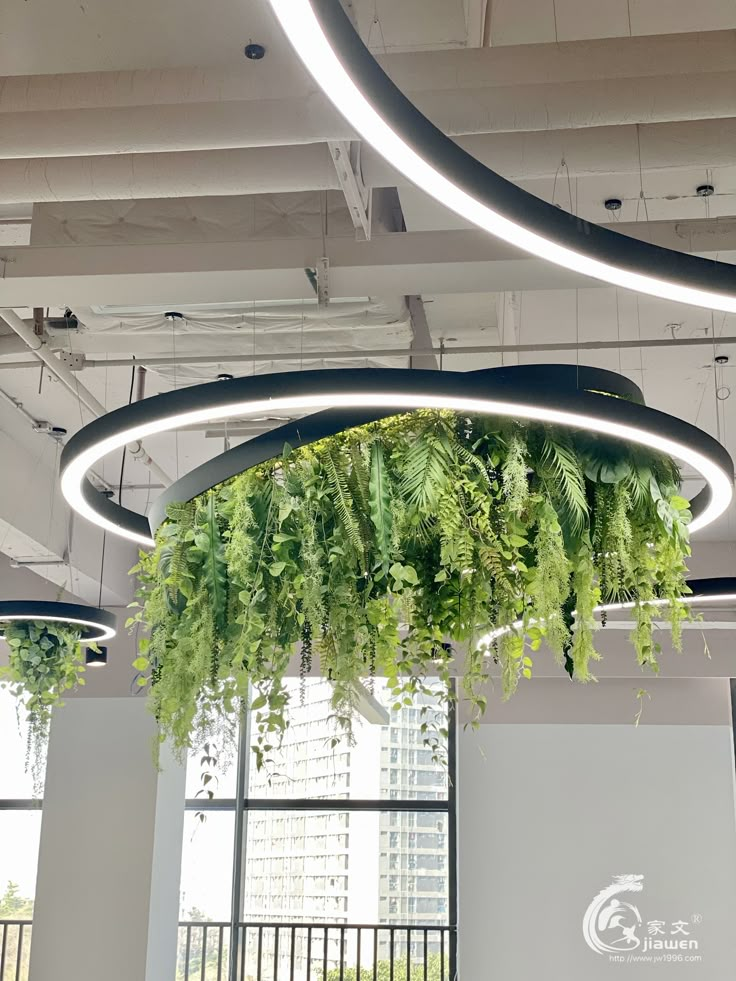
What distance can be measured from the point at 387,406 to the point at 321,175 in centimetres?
149

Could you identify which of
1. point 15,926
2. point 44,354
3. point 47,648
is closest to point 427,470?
point 44,354

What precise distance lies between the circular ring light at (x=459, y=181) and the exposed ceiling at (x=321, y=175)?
1424 millimetres

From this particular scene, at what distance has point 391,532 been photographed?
8.63 ft

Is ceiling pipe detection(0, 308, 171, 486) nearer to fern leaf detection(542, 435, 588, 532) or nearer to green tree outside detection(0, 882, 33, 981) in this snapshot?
fern leaf detection(542, 435, 588, 532)

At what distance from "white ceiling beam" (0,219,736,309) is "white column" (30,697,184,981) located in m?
4.71

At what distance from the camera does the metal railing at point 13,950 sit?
9.67m

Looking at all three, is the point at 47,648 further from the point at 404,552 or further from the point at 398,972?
the point at 398,972

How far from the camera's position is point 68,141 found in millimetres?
3271

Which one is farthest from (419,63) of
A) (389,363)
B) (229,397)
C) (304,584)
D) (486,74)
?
(389,363)

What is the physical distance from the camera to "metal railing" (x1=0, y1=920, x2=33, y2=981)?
31.7 feet

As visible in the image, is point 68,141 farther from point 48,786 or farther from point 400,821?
point 400,821

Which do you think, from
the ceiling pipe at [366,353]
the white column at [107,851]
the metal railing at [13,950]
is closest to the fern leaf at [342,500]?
the ceiling pipe at [366,353]

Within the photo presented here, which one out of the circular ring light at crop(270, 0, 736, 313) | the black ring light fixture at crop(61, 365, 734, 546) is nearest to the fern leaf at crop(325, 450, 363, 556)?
the black ring light fixture at crop(61, 365, 734, 546)
